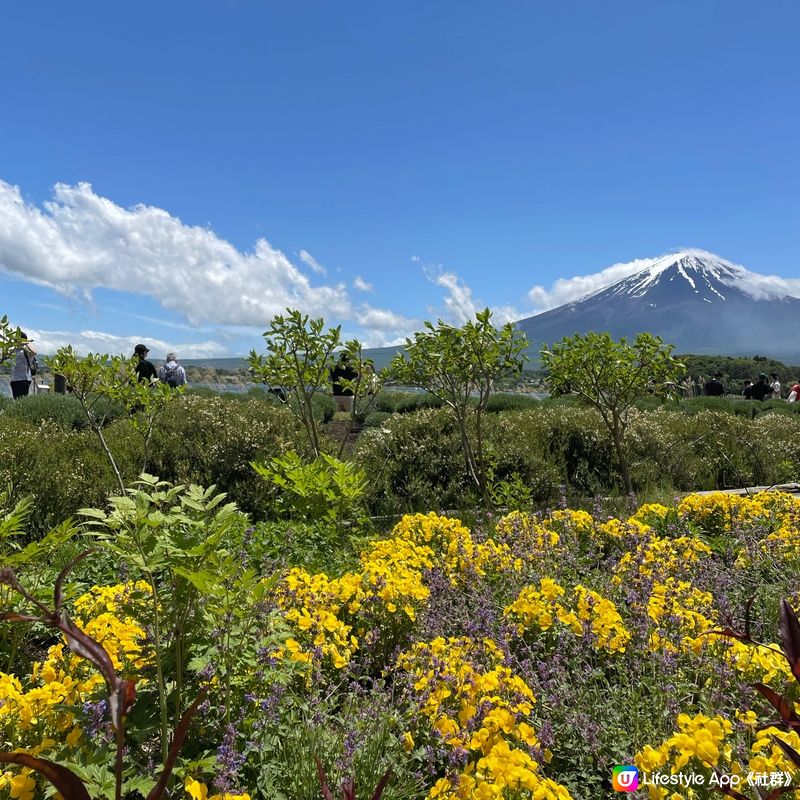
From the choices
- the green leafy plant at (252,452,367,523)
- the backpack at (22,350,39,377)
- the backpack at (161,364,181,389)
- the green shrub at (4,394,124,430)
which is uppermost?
the backpack at (22,350,39,377)

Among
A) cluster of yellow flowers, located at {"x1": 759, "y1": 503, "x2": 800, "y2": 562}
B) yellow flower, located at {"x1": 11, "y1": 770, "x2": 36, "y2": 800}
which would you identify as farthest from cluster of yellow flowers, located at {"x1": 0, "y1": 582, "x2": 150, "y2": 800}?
cluster of yellow flowers, located at {"x1": 759, "y1": 503, "x2": 800, "y2": 562}

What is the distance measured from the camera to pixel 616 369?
6.17m

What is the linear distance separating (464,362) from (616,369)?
1.79 metres

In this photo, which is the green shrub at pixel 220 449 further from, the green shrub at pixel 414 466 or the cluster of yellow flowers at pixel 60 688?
the cluster of yellow flowers at pixel 60 688

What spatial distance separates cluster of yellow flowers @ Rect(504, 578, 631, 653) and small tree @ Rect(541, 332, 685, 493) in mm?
3764

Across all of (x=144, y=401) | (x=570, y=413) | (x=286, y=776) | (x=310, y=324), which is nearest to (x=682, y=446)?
(x=570, y=413)

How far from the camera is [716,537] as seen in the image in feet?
15.5

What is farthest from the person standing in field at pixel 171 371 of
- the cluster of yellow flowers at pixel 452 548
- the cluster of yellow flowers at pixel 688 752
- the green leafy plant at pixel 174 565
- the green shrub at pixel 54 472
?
the cluster of yellow flowers at pixel 688 752

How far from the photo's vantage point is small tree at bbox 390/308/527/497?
554cm

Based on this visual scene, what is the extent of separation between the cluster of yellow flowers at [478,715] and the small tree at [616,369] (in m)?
4.42

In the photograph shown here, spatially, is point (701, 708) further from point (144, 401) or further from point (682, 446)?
point (682, 446)

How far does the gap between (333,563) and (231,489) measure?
8.14 feet

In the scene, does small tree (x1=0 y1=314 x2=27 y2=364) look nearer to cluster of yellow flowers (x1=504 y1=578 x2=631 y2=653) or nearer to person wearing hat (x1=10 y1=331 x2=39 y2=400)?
cluster of yellow flowers (x1=504 y1=578 x2=631 y2=653)

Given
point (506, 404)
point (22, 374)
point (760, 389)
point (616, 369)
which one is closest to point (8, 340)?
point (616, 369)
